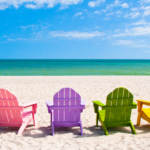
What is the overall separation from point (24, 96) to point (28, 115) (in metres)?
4.15

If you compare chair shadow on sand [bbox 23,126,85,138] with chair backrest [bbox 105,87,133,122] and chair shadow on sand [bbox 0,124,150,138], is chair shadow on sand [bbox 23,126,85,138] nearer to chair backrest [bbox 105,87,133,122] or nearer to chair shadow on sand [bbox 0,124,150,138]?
chair shadow on sand [bbox 0,124,150,138]

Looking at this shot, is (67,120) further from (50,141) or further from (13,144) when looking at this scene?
(13,144)

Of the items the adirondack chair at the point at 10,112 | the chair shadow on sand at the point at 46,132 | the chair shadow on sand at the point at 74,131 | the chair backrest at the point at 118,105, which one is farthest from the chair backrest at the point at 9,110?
the chair backrest at the point at 118,105

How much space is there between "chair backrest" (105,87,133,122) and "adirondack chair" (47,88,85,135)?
55cm

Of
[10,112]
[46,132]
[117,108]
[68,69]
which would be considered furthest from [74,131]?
[68,69]

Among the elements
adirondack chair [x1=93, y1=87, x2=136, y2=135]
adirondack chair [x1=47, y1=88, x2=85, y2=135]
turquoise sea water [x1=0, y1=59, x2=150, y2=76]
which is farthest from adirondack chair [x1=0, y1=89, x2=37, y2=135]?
turquoise sea water [x1=0, y1=59, x2=150, y2=76]

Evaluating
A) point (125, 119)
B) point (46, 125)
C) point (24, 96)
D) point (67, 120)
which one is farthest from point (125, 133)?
point (24, 96)

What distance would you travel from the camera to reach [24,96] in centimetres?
847

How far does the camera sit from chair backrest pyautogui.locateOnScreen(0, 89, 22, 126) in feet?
12.8

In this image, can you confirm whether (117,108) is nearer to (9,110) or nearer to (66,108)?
(66,108)

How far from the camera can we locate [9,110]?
3.98 metres

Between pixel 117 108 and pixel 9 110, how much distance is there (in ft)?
7.20

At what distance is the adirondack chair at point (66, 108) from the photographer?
3902mm

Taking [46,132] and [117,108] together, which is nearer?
[117,108]
